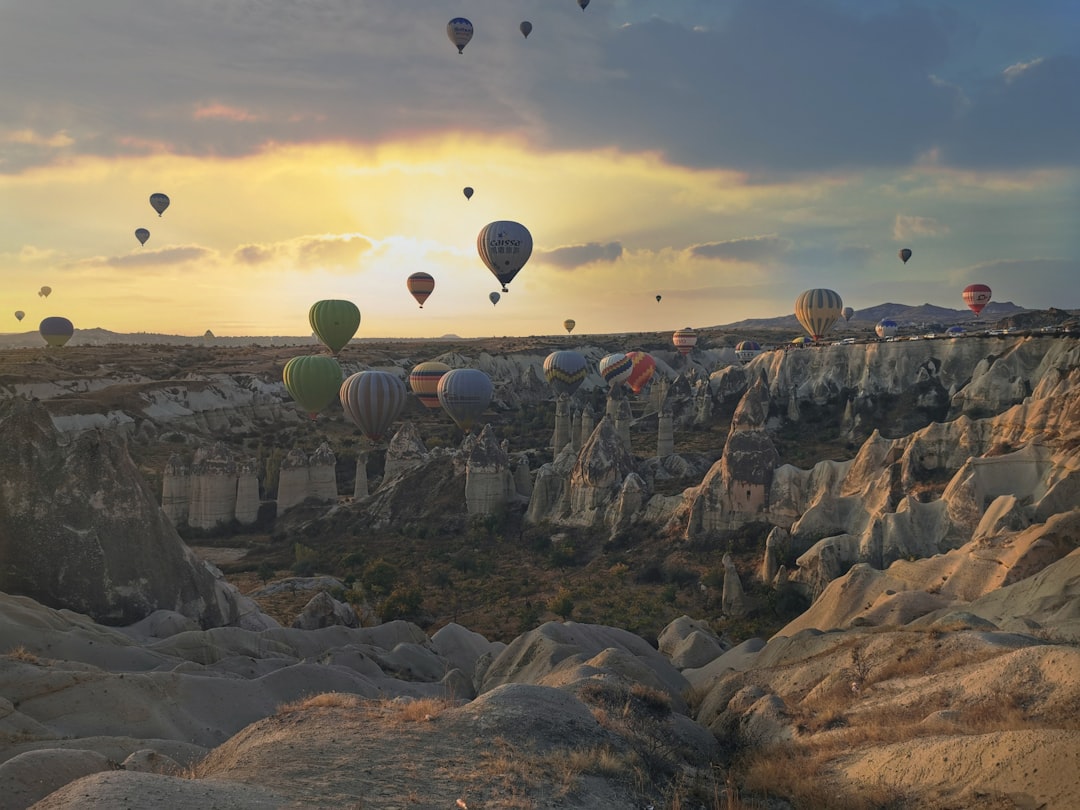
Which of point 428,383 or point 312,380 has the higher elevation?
point 312,380

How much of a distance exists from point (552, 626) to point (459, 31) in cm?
5756

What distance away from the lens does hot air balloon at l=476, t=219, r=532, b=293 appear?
5803cm

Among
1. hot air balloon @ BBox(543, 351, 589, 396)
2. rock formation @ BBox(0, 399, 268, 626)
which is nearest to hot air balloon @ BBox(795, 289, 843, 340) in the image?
hot air balloon @ BBox(543, 351, 589, 396)

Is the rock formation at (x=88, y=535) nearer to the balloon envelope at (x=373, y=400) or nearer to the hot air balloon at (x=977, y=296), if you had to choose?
the balloon envelope at (x=373, y=400)

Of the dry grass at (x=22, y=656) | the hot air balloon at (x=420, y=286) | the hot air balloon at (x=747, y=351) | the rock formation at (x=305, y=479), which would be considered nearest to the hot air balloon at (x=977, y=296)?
the hot air balloon at (x=747, y=351)

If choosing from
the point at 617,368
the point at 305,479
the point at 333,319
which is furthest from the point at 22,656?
the point at 617,368

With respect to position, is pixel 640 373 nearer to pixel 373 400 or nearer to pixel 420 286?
pixel 420 286

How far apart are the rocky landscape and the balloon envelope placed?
4.58 m

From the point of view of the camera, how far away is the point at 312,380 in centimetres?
5747

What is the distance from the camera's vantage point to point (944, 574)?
2022cm

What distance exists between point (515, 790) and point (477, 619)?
847 inches

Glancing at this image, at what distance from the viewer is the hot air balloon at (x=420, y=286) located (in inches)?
3334

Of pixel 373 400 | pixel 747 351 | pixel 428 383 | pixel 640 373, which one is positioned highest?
pixel 747 351

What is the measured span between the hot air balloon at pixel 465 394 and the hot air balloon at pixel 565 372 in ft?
90.9
